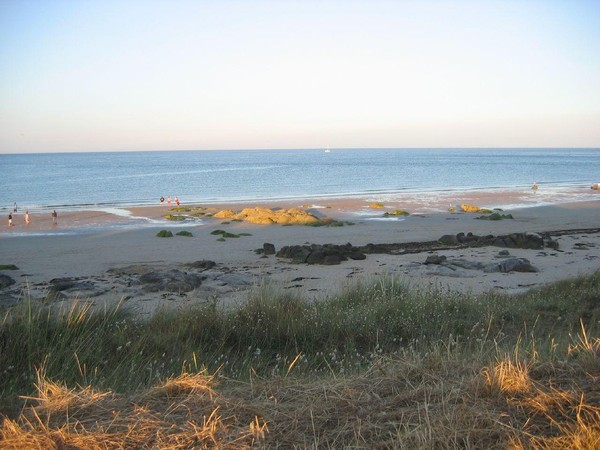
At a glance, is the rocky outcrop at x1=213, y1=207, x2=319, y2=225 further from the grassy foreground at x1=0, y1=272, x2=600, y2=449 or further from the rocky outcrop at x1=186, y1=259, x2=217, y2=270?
the grassy foreground at x1=0, y1=272, x2=600, y2=449

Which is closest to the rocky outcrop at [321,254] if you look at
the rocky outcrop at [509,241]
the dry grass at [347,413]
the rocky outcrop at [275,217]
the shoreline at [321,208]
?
the rocky outcrop at [509,241]

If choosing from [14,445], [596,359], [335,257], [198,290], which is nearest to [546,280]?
[335,257]

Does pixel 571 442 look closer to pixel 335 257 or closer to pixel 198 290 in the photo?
pixel 198 290

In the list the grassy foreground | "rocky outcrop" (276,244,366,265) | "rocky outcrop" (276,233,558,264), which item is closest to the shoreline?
"rocky outcrop" (276,233,558,264)

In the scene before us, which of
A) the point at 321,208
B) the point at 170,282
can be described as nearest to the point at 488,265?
the point at 170,282

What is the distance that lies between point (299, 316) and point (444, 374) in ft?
11.9

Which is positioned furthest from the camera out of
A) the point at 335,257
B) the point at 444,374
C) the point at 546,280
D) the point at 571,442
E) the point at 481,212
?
the point at 481,212

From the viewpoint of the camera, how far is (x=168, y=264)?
17188 millimetres

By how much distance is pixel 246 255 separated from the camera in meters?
18.5

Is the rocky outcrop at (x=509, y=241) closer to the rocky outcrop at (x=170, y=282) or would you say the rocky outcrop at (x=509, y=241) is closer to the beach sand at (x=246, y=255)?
the beach sand at (x=246, y=255)

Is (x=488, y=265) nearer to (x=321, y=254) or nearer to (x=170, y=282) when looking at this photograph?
(x=321, y=254)

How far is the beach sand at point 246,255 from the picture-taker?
12117 millimetres

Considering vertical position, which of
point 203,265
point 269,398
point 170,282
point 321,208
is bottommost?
point 321,208

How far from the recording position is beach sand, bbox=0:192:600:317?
1212cm
